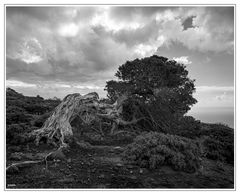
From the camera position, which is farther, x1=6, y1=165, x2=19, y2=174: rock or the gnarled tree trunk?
the gnarled tree trunk

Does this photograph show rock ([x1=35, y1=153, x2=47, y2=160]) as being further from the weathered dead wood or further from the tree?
the tree

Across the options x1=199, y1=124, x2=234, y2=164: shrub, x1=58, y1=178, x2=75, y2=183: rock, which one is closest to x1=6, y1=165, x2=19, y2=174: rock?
x1=58, y1=178, x2=75, y2=183: rock

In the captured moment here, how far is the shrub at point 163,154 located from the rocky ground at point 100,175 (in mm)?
268

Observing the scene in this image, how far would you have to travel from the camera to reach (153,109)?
13.2 m

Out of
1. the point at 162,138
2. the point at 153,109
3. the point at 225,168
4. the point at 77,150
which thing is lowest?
the point at 225,168

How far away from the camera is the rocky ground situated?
217 inches

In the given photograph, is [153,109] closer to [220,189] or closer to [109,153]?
[109,153]

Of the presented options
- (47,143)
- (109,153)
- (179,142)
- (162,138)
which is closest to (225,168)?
(179,142)

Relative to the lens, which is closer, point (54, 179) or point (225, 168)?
point (54, 179)

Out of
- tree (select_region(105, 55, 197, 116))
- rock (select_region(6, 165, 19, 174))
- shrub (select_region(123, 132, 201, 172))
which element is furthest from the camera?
tree (select_region(105, 55, 197, 116))

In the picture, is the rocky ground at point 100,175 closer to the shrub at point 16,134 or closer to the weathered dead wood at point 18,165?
the weathered dead wood at point 18,165

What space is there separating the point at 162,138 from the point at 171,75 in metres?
5.71

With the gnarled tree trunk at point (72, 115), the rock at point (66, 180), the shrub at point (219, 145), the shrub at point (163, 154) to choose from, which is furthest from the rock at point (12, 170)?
the shrub at point (219, 145)

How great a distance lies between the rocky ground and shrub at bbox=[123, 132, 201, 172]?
0.27 m
